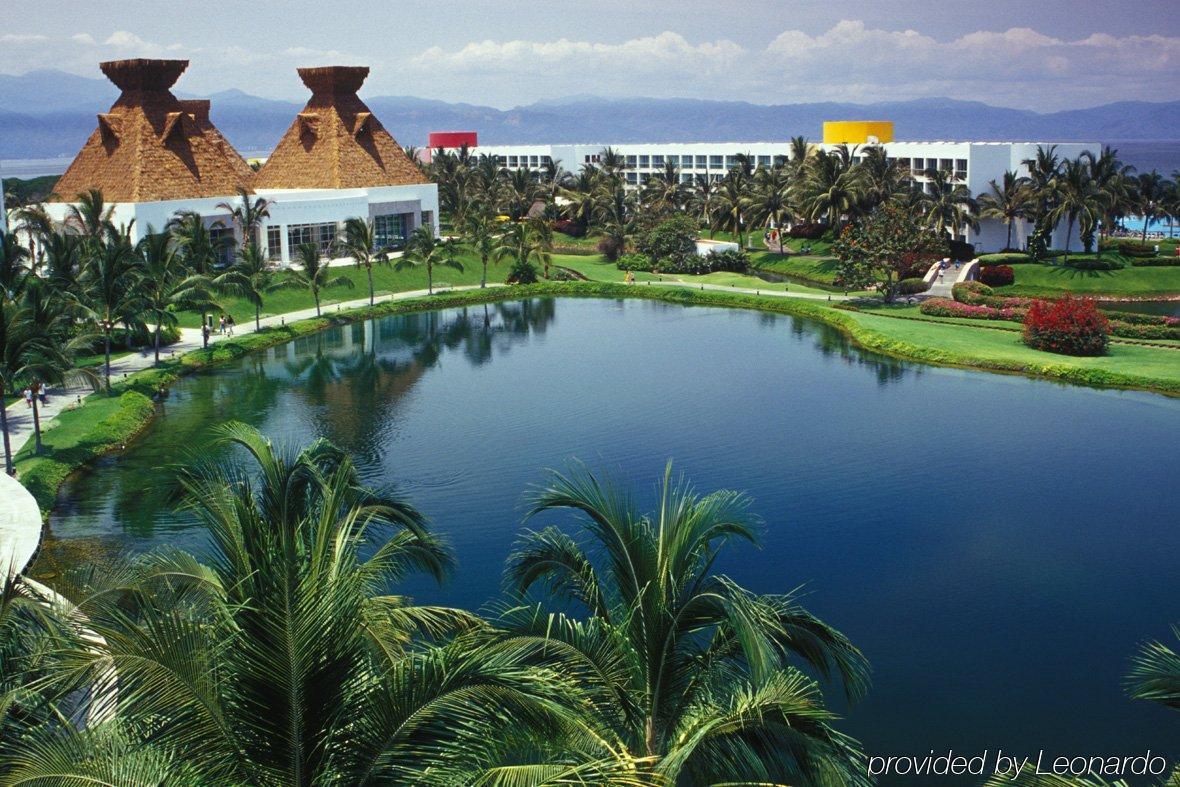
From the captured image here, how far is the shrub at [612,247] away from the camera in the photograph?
73.4m

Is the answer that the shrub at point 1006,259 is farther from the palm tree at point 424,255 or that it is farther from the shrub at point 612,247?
the palm tree at point 424,255

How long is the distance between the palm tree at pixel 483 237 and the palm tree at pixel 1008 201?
28.1m

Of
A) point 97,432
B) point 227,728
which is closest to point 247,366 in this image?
point 97,432

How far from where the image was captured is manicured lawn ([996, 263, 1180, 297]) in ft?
195

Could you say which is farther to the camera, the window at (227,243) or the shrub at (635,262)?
the shrub at (635,262)

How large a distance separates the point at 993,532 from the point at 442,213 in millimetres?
66753

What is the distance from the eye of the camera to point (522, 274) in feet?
212

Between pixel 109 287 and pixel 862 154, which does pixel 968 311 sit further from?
pixel 109 287

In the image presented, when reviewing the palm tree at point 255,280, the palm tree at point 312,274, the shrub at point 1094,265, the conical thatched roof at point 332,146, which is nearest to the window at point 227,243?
the palm tree at point 255,280

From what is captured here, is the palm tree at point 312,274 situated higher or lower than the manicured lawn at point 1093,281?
higher

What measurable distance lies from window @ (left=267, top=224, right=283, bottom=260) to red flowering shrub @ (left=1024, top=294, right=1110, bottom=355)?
127 ft

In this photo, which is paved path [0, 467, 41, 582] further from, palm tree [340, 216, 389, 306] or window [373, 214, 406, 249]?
window [373, 214, 406, 249]

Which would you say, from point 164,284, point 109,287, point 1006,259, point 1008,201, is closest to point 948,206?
point 1006,259

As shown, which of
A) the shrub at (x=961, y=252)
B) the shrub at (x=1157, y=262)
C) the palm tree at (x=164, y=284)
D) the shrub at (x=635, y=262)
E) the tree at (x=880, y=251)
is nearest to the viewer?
the palm tree at (x=164, y=284)
